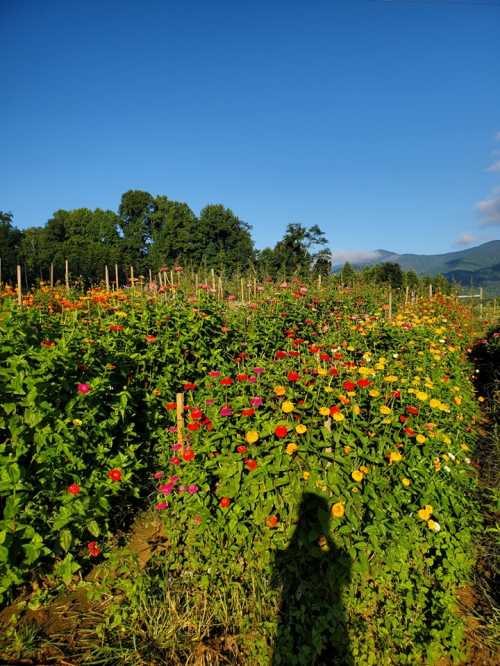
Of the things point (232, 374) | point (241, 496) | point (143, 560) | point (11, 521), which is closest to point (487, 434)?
point (232, 374)

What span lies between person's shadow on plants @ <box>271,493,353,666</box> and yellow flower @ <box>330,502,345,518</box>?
0.12ft

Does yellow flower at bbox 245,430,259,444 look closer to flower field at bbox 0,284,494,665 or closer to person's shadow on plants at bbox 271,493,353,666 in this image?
flower field at bbox 0,284,494,665

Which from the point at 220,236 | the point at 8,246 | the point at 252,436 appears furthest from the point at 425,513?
the point at 220,236

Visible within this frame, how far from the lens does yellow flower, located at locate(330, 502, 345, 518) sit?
1.97m

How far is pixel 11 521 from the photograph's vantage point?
204cm

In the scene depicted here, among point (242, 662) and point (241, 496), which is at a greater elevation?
point (241, 496)

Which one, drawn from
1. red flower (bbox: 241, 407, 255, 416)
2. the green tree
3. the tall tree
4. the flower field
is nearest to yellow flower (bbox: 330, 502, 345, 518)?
the flower field

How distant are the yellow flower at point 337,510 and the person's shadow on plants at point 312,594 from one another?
0.04 metres

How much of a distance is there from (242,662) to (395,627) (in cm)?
79

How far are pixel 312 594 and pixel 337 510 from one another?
465mm

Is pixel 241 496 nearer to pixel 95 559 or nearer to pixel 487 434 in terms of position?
pixel 95 559

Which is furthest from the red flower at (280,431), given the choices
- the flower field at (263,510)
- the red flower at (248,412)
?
the red flower at (248,412)

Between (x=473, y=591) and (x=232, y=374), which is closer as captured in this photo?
(x=473, y=591)

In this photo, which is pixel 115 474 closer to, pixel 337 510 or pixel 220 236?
pixel 337 510
